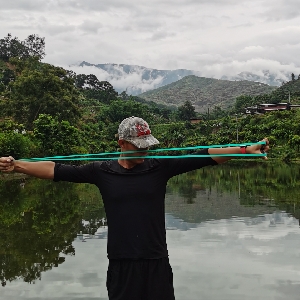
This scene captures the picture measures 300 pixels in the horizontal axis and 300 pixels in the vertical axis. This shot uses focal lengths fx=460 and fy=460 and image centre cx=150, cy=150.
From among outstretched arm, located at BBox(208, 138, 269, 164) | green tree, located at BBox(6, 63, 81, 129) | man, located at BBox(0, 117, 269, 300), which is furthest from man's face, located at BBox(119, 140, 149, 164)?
green tree, located at BBox(6, 63, 81, 129)

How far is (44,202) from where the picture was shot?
1215 centimetres

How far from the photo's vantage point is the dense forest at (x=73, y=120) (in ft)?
73.4

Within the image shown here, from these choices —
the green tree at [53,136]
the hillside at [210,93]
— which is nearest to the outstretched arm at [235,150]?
the green tree at [53,136]

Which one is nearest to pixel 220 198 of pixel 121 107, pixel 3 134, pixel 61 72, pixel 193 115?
pixel 3 134

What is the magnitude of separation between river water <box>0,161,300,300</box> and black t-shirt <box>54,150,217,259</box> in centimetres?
315

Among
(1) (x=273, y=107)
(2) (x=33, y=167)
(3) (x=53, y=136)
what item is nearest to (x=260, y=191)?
Result: (3) (x=53, y=136)

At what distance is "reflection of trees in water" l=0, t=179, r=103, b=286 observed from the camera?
618 centimetres

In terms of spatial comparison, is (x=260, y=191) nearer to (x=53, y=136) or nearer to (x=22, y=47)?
(x=53, y=136)

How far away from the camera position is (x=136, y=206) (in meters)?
1.90

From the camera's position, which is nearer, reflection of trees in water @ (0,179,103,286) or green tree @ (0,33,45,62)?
reflection of trees in water @ (0,179,103,286)

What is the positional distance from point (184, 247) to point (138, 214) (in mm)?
5185

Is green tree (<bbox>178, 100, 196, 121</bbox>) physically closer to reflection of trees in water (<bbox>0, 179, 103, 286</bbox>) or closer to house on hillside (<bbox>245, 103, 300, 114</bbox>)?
house on hillside (<bbox>245, 103, 300, 114</bbox>)

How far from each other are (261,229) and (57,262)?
3746 mm

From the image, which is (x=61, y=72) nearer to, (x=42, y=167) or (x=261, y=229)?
(x=261, y=229)
